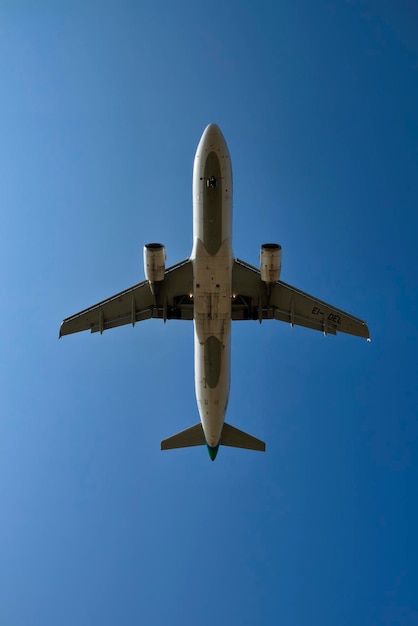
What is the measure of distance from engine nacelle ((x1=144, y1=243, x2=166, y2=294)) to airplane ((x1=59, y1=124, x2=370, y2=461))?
0.05 meters

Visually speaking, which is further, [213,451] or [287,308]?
[287,308]

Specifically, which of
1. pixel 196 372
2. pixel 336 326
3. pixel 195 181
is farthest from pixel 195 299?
pixel 336 326

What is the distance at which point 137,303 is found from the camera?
30391 mm

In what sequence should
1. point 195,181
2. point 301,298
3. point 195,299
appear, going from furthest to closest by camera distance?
point 301,298 < point 195,299 < point 195,181

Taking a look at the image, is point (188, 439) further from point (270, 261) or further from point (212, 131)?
point (212, 131)

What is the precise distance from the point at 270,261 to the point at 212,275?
2.79 m

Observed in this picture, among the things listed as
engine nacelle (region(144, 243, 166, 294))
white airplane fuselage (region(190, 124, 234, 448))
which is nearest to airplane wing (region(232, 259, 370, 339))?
white airplane fuselage (region(190, 124, 234, 448))

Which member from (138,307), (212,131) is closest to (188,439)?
(138,307)

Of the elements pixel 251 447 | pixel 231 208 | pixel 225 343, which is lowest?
pixel 251 447

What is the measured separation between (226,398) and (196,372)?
6.75ft

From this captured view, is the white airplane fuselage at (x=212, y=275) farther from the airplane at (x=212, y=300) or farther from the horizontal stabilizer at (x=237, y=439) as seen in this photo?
the horizontal stabilizer at (x=237, y=439)

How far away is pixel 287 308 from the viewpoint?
101ft

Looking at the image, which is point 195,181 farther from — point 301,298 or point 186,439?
point 186,439

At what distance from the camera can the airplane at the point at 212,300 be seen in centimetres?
2484
